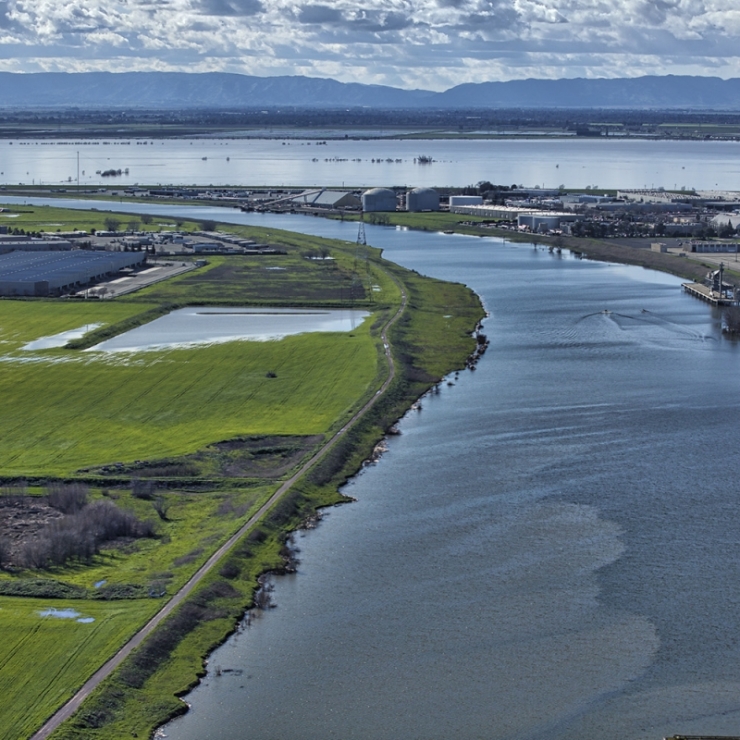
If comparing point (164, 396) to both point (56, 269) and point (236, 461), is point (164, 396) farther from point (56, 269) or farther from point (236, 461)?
point (56, 269)

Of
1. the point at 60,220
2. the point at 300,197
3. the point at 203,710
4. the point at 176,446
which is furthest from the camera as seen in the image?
the point at 300,197

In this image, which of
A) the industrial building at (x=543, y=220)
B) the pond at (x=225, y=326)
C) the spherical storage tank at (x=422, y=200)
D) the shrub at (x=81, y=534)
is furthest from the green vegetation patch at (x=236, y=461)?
the spherical storage tank at (x=422, y=200)

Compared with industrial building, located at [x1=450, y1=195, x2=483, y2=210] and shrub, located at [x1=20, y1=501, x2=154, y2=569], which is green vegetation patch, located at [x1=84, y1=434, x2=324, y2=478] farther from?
industrial building, located at [x1=450, y1=195, x2=483, y2=210]

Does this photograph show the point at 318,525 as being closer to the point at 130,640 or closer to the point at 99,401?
the point at 130,640

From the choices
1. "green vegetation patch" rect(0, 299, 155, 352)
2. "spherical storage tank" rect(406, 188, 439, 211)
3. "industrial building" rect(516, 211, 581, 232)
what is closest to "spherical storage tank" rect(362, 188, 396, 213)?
"spherical storage tank" rect(406, 188, 439, 211)

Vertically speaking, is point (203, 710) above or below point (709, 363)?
below

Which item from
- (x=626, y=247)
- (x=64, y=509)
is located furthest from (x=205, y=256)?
(x=64, y=509)
